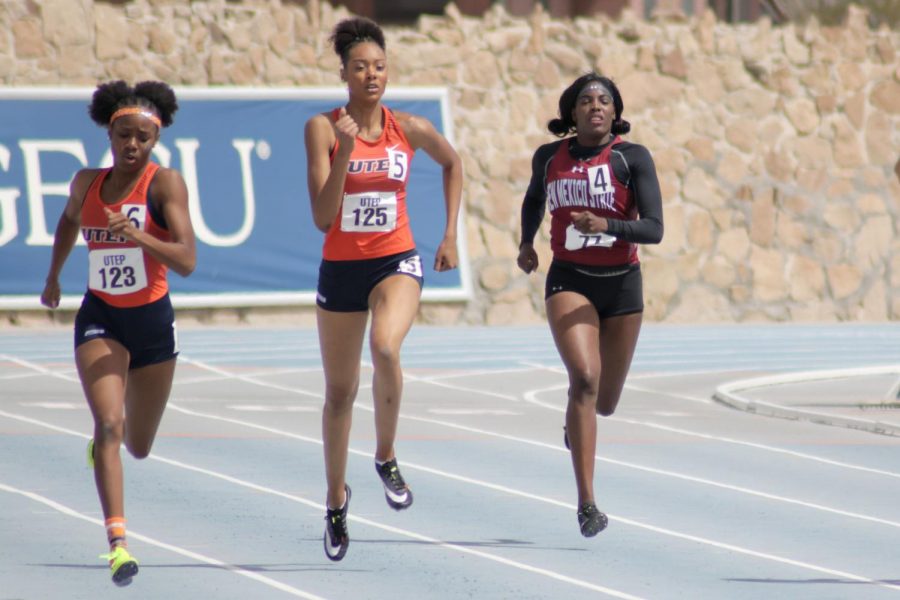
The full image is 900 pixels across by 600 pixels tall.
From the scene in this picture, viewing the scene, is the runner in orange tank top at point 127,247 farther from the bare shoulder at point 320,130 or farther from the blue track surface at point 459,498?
the blue track surface at point 459,498

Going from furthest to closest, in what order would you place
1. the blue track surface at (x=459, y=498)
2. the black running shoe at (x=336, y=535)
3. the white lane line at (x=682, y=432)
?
1. the white lane line at (x=682, y=432)
2. the black running shoe at (x=336, y=535)
3. the blue track surface at (x=459, y=498)

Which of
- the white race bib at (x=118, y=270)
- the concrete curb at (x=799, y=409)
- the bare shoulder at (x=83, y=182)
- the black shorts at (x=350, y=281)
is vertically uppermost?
the bare shoulder at (x=83, y=182)

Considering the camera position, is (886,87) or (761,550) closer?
(761,550)

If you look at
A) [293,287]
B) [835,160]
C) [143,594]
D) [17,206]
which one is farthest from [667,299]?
[143,594]

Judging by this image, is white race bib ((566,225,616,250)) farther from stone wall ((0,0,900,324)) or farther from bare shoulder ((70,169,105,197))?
stone wall ((0,0,900,324))

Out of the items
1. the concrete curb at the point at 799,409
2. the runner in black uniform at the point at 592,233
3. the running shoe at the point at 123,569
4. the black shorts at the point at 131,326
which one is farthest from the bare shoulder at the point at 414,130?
the concrete curb at the point at 799,409

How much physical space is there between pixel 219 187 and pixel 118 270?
12.9m

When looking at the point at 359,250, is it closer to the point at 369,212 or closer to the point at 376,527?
the point at 369,212

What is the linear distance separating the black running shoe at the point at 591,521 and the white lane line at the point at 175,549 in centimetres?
131

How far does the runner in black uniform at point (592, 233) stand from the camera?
824 centimetres

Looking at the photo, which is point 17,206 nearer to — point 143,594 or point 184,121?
point 184,121

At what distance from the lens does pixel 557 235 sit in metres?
8.52

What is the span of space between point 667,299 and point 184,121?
6.08 meters

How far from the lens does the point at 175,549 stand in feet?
26.2
